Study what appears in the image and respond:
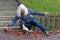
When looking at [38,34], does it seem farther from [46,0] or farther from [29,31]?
[46,0]

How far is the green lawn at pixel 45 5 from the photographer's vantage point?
13.6 metres

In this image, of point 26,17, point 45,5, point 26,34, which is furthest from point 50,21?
point 45,5

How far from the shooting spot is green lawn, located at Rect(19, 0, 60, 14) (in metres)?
13.6

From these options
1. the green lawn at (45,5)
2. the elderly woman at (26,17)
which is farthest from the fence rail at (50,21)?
the green lawn at (45,5)

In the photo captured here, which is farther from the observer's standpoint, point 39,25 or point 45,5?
point 45,5

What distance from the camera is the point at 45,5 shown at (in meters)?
14.2

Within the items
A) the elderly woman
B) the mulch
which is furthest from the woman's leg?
the mulch

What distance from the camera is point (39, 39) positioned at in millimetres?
10688

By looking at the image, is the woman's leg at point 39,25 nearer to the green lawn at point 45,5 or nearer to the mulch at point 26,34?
the mulch at point 26,34

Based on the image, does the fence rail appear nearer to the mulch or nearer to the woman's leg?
the mulch

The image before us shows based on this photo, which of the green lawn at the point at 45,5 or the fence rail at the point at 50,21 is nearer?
the fence rail at the point at 50,21

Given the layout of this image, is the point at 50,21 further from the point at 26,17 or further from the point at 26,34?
the point at 26,34

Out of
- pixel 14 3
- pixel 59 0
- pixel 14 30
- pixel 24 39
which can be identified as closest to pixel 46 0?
pixel 59 0

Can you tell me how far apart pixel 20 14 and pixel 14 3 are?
319 centimetres
